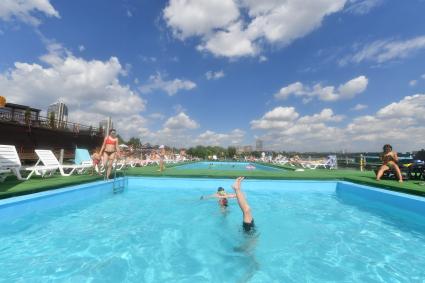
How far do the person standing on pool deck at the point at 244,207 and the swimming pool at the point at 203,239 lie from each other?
0.18 metres

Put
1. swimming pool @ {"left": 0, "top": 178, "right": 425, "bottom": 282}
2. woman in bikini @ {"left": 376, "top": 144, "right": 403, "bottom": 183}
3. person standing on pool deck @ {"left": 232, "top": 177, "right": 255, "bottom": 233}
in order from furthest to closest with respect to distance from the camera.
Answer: woman in bikini @ {"left": 376, "top": 144, "right": 403, "bottom": 183}, person standing on pool deck @ {"left": 232, "top": 177, "right": 255, "bottom": 233}, swimming pool @ {"left": 0, "top": 178, "right": 425, "bottom": 282}

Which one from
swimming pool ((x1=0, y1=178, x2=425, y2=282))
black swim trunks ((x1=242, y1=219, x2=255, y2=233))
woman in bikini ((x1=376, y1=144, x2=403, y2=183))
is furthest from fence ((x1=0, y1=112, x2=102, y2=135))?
woman in bikini ((x1=376, y1=144, x2=403, y2=183))

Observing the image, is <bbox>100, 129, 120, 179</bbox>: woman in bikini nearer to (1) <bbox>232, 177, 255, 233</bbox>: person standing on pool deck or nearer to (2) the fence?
(1) <bbox>232, 177, 255, 233</bbox>: person standing on pool deck

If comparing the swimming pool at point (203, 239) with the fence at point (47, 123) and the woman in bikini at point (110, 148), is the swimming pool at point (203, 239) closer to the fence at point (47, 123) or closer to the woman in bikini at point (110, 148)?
the woman in bikini at point (110, 148)

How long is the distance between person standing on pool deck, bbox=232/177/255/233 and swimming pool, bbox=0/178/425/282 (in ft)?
0.60

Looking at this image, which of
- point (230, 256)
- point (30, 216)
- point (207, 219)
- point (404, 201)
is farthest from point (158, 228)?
point (404, 201)

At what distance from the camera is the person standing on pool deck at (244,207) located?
4.14 metres

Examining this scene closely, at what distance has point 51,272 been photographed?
125 inches

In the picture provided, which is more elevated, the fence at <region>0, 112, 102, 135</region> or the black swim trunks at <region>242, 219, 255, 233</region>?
the fence at <region>0, 112, 102, 135</region>

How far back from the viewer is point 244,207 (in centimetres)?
429

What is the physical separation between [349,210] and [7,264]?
7.36 m

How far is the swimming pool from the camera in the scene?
10.9 feet

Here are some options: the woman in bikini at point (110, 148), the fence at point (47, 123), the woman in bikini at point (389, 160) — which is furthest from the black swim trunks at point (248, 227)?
the fence at point (47, 123)

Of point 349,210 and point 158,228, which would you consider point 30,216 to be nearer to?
point 158,228
